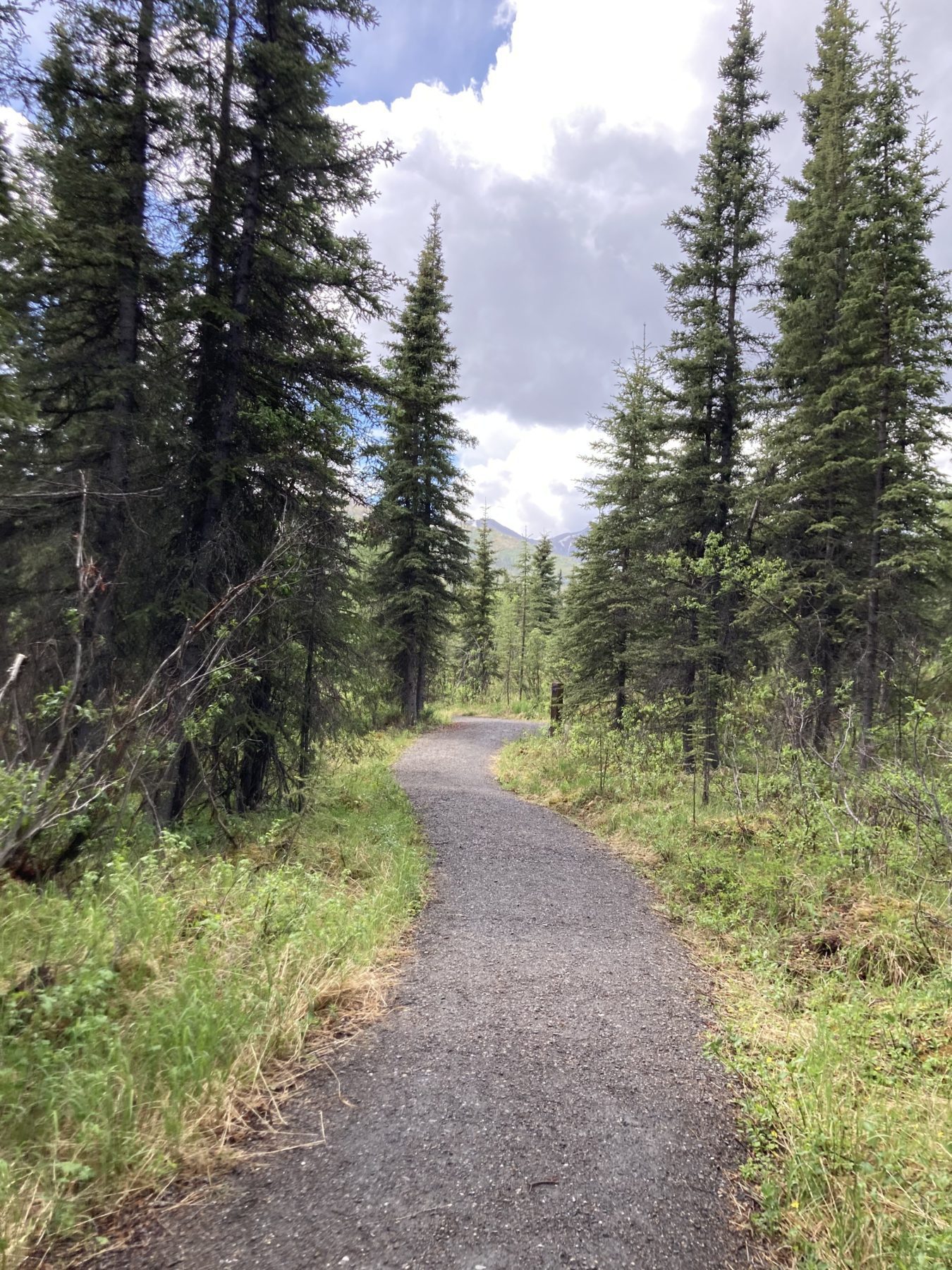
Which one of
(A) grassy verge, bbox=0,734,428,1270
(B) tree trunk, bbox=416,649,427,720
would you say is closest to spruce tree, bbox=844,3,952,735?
(A) grassy verge, bbox=0,734,428,1270

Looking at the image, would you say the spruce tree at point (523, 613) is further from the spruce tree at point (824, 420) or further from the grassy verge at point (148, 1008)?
the grassy verge at point (148, 1008)

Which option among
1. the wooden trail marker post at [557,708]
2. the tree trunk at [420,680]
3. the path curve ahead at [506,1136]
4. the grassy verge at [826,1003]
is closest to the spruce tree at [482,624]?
the tree trunk at [420,680]

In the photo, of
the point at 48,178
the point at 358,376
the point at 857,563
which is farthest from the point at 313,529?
the point at 857,563

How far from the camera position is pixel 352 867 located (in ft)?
21.0

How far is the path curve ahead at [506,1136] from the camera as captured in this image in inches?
85.5

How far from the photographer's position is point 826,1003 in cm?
404

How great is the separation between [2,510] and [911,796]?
10.4 m

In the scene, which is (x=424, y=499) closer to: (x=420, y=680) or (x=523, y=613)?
(x=420, y=680)

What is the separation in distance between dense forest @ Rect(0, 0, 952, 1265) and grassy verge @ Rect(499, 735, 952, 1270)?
278 mm

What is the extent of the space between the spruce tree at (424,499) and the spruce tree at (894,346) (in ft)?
40.2

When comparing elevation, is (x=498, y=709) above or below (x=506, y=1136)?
below

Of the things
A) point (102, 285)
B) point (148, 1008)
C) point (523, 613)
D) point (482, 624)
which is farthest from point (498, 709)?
point (148, 1008)

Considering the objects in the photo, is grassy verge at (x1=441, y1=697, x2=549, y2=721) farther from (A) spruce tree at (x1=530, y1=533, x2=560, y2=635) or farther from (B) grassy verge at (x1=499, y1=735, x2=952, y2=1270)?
(B) grassy verge at (x1=499, y1=735, x2=952, y2=1270)

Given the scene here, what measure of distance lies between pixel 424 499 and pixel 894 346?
1352cm
